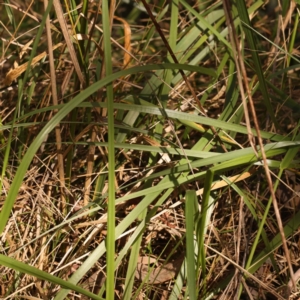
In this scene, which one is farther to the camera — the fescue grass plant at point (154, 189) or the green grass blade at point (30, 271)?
the fescue grass plant at point (154, 189)

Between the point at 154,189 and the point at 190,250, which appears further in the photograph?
the point at 154,189

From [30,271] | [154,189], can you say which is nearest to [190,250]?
[154,189]

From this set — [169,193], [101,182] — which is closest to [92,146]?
[101,182]

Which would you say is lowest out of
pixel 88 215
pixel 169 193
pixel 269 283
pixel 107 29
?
pixel 269 283

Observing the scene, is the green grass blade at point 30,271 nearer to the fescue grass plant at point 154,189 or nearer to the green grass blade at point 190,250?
the fescue grass plant at point 154,189

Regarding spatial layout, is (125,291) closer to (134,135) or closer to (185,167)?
(185,167)

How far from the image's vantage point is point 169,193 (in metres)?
1.35

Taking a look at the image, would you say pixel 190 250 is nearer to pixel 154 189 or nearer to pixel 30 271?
pixel 154 189

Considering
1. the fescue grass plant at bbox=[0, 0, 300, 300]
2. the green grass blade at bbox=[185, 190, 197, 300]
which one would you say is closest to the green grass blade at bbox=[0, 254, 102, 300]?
the fescue grass plant at bbox=[0, 0, 300, 300]

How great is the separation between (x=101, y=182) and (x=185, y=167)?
256 mm

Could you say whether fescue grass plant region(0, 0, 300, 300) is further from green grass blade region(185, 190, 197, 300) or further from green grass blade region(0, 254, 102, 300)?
green grass blade region(0, 254, 102, 300)

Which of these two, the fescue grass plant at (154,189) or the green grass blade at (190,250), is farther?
the fescue grass plant at (154,189)

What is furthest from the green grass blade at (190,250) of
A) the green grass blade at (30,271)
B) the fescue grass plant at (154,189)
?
the green grass blade at (30,271)

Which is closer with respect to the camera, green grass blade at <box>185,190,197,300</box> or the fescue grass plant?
green grass blade at <box>185,190,197,300</box>
